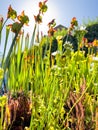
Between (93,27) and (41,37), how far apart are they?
7.96 metres

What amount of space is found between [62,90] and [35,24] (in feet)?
2.32

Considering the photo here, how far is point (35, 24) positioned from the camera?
115 inches

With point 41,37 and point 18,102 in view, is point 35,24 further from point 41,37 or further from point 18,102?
point 18,102

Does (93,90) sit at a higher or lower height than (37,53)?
lower

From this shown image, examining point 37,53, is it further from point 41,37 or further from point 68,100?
point 68,100

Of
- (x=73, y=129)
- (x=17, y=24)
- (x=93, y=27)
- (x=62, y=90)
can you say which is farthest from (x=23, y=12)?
(x=93, y=27)

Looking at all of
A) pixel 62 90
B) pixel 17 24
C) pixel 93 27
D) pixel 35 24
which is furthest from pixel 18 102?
pixel 93 27

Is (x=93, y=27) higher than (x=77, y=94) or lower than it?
higher

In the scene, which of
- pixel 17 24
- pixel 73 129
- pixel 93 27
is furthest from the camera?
pixel 93 27

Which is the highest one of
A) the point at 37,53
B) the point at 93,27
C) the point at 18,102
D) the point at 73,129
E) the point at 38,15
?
the point at 93,27

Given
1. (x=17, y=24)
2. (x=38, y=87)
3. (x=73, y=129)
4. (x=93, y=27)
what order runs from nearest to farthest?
(x=73, y=129)
(x=17, y=24)
(x=38, y=87)
(x=93, y=27)

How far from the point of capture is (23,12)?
2371 mm

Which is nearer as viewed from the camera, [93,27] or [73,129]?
[73,129]

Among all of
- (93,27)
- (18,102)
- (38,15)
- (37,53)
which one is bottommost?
(18,102)
